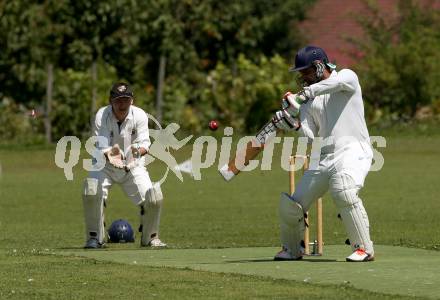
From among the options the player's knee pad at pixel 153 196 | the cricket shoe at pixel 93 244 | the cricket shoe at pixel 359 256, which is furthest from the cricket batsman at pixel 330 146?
the cricket shoe at pixel 93 244

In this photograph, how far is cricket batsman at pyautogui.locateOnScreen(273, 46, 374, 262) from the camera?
12.4 m

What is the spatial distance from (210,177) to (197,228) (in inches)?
445

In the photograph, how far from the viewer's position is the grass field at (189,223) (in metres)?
10.8

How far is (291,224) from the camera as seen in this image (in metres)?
12.9

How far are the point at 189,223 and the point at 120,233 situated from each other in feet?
12.9

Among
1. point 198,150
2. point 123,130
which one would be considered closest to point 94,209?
point 123,130

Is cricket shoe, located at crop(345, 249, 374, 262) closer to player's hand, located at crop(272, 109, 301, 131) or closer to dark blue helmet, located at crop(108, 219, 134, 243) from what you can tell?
player's hand, located at crop(272, 109, 301, 131)

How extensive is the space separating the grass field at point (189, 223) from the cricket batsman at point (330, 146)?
4.32 ft

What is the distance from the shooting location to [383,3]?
5556cm

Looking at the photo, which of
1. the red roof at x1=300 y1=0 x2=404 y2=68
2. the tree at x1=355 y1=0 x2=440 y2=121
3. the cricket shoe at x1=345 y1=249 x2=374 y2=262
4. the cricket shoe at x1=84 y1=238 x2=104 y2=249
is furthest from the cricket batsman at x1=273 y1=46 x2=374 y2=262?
the red roof at x1=300 y1=0 x2=404 y2=68

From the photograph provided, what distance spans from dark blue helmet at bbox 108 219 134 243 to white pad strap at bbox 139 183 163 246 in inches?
42.2

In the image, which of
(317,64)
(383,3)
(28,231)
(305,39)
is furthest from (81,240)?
(383,3)

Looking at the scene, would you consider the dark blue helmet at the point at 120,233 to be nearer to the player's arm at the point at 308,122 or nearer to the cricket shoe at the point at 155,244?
the cricket shoe at the point at 155,244

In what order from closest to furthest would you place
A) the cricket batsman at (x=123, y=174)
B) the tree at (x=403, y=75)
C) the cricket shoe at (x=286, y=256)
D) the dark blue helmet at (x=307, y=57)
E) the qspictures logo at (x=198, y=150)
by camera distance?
the dark blue helmet at (x=307, y=57)
the qspictures logo at (x=198, y=150)
the cricket shoe at (x=286, y=256)
the cricket batsman at (x=123, y=174)
the tree at (x=403, y=75)
